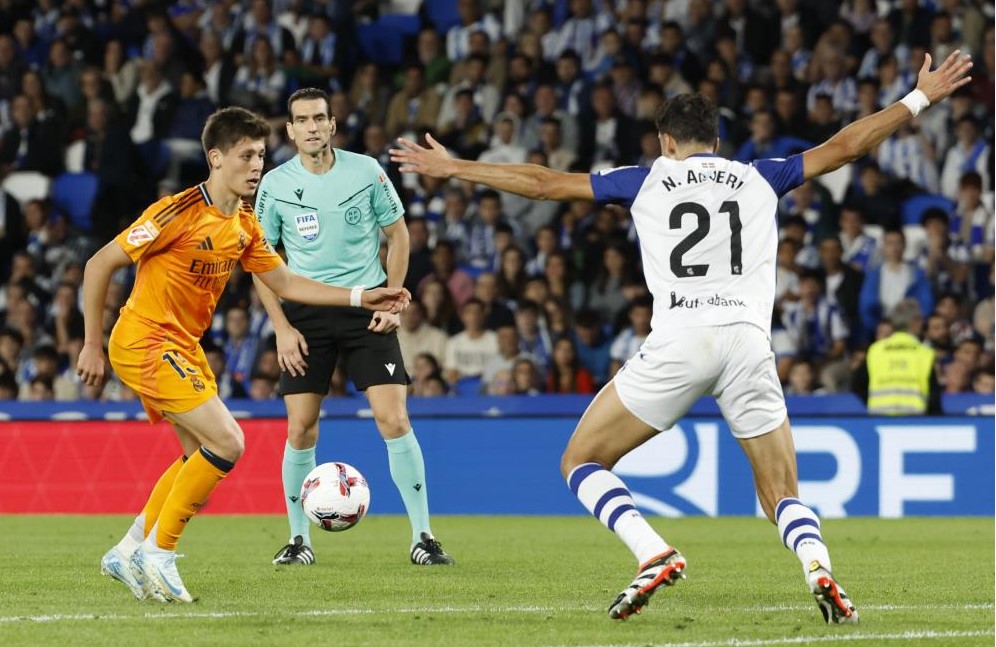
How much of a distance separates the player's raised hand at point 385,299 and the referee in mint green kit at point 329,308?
1778 millimetres

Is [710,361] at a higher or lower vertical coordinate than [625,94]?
lower

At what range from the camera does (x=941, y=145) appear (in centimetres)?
1789

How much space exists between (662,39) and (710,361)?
1319 cm

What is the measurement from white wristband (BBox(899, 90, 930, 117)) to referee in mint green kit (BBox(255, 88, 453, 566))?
339 centimetres

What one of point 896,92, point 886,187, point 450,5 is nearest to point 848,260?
point 886,187

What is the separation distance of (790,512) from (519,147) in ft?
40.0

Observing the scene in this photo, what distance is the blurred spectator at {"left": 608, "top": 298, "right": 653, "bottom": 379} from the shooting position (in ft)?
52.1

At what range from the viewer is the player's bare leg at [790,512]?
6277mm

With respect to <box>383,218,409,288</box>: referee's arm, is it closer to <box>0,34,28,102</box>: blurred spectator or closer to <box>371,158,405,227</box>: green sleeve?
<box>371,158,405,227</box>: green sleeve

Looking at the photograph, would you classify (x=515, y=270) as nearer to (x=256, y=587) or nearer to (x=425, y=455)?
(x=425, y=455)

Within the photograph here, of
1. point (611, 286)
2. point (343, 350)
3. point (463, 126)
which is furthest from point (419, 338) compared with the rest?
point (343, 350)

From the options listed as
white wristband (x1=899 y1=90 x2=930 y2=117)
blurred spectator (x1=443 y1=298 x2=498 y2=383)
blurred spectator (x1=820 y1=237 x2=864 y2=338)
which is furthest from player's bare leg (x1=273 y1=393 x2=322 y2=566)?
blurred spectator (x1=820 y1=237 x2=864 y2=338)

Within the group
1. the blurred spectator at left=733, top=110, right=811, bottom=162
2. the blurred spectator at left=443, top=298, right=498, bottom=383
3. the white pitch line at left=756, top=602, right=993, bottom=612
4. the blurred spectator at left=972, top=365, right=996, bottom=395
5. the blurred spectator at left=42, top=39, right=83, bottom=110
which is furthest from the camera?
the blurred spectator at left=42, top=39, right=83, bottom=110

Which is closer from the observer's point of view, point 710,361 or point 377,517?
point 710,361
